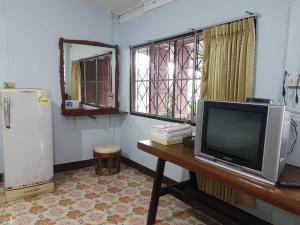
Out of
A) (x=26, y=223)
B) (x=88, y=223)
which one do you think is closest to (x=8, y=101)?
(x=26, y=223)

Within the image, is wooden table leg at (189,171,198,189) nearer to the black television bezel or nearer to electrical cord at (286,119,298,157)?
the black television bezel

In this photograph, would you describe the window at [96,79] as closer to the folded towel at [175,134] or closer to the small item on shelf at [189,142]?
the folded towel at [175,134]

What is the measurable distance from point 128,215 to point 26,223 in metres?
0.98

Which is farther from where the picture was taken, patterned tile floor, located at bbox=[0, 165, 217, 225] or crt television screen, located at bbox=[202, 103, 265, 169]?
patterned tile floor, located at bbox=[0, 165, 217, 225]

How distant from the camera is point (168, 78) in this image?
3.09m

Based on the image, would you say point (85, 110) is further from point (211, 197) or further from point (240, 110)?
point (240, 110)

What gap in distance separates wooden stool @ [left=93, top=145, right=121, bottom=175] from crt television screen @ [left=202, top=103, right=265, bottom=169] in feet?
6.13

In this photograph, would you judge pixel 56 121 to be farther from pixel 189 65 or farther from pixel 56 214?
pixel 189 65

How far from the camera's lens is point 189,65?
9.25 feet

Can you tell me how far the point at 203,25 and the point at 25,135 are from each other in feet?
7.65

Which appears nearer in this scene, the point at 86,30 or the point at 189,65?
the point at 189,65

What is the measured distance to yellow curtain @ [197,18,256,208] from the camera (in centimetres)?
203

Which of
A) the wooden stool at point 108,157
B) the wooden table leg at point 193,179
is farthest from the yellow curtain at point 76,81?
the wooden table leg at point 193,179

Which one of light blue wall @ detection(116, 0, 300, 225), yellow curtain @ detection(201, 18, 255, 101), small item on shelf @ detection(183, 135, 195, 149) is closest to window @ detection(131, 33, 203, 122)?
light blue wall @ detection(116, 0, 300, 225)
